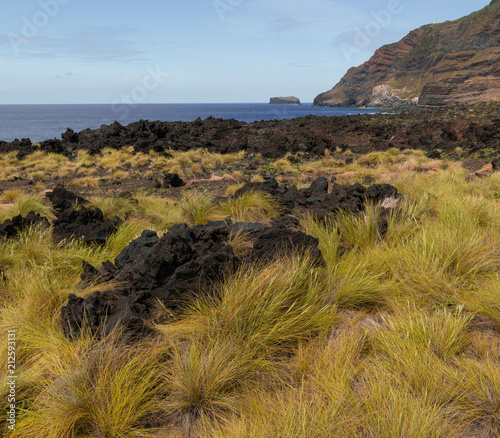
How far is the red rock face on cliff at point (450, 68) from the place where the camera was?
90.8 meters

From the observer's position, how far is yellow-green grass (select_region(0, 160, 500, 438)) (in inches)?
86.4

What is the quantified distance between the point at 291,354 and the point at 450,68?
132 meters

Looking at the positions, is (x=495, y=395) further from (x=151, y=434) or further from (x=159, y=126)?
(x=159, y=126)

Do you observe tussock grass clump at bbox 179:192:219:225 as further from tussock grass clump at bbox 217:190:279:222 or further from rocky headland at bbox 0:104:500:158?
rocky headland at bbox 0:104:500:158

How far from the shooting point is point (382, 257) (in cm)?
407

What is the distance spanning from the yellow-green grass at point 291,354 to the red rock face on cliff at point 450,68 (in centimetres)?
8539

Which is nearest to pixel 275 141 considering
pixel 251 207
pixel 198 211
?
pixel 251 207

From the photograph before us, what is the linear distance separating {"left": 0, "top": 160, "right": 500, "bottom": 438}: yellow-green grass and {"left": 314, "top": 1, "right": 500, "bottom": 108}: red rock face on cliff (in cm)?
8539

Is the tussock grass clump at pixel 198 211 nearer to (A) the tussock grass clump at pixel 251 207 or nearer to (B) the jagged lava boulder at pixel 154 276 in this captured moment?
(A) the tussock grass clump at pixel 251 207

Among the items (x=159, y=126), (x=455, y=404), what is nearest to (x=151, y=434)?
(x=455, y=404)

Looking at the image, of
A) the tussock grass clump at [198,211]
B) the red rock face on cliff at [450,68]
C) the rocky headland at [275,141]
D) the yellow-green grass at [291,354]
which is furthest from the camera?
the red rock face on cliff at [450,68]

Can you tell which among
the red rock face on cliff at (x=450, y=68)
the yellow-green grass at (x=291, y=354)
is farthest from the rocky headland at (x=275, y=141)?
the red rock face on cliff at (x=450, y=68)

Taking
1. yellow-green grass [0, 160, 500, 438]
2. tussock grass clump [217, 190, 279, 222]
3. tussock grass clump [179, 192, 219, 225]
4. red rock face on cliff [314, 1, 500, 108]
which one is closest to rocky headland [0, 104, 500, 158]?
tussock grass clump [217, 190, 279, 222]

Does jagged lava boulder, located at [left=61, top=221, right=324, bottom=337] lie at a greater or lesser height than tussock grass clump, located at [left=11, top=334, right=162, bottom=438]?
greater
